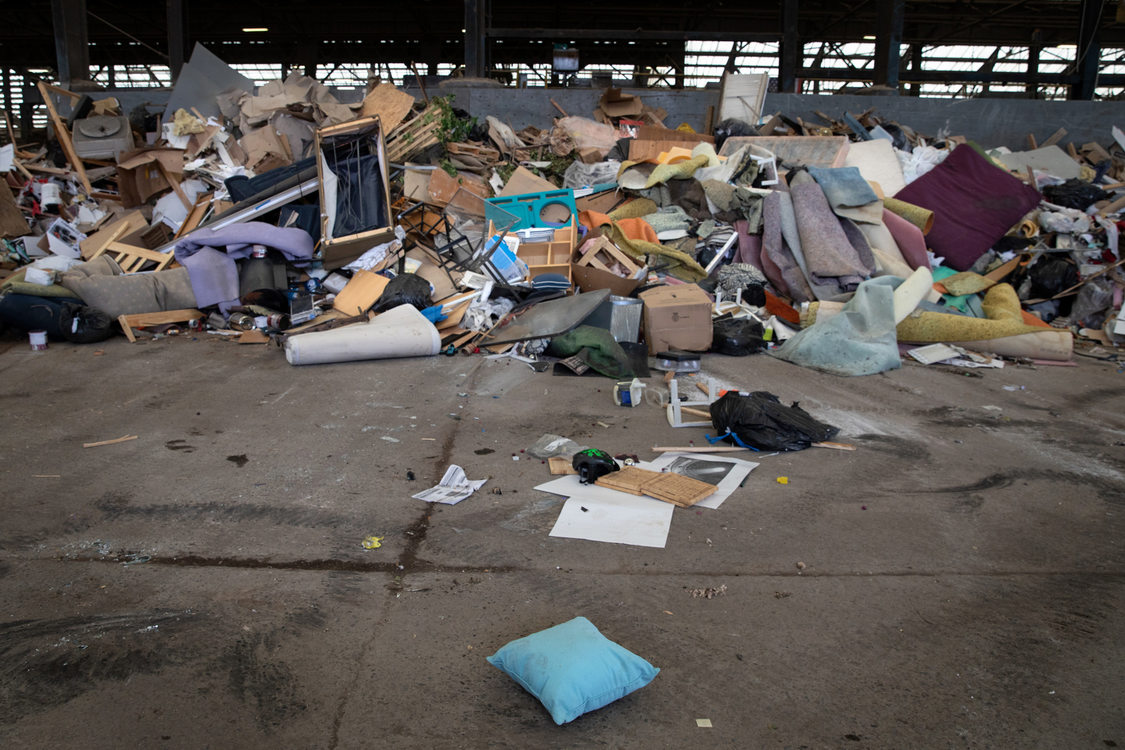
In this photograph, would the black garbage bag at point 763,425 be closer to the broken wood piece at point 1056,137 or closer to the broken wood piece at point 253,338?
the broken wood piece at point 253,338

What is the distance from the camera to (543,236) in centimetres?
738

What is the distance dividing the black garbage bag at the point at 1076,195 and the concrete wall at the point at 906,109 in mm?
2346

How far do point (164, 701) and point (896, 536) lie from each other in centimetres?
272

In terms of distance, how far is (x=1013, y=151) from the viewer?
34.5 feet

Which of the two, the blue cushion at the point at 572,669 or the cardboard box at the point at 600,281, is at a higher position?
the cardboard box at the point at 600,281

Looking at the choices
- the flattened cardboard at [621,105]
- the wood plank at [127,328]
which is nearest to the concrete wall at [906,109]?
the flattened cardboard at [621,105]

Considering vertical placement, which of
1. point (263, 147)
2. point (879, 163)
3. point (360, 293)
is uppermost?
point (263, 147)

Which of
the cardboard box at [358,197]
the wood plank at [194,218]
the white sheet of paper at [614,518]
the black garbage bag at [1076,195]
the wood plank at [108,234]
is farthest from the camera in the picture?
the black garbage bag at [1076,195]

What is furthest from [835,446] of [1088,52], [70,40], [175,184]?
[70,40]

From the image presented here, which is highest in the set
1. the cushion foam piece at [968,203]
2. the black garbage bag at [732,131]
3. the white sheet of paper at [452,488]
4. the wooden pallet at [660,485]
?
the black garbage bag at [732,131]

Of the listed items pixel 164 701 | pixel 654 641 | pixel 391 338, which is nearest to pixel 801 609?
pixel 654 641

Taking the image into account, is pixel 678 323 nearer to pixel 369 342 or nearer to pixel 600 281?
pixel 600 281

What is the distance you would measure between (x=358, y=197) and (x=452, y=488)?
16.5 feet

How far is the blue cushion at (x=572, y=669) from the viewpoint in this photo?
1.95 meters
